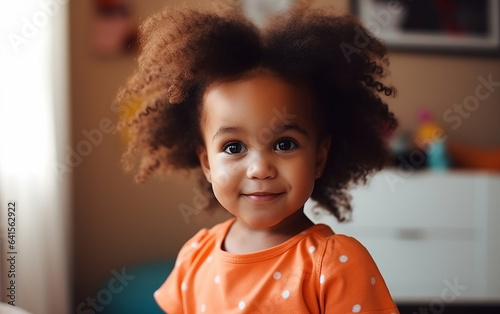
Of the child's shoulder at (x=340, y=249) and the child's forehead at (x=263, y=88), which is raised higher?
the child's forehead at (x=263, y=88)

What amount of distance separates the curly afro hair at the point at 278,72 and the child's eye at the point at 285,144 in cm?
7

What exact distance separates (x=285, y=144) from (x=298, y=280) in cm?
16

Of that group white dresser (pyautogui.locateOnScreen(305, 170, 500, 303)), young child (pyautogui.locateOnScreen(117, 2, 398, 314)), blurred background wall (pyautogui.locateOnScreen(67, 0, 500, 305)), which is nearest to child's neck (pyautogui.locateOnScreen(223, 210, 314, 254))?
young child (pyautogui.locateOnScreen(117, 2, 398, 314))

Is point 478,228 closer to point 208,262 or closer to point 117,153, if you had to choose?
point 117,153

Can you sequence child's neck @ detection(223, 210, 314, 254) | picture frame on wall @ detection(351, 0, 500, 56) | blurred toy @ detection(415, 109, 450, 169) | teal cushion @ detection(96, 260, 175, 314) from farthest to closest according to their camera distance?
picture frame on wall @ detection(351, 0, 500, 56) → blurred toy @ detection(415, 109, 450, 169) → teal cushion @ detection(96, 260, 175, 314) → child's neck @ detection(223, 210, 314, 254)

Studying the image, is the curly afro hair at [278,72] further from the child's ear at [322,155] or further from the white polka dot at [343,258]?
the white polka dot at [343,258]

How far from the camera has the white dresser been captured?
2.18m

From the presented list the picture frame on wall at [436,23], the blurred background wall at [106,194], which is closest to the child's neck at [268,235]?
the blurred background wall at [106,194]

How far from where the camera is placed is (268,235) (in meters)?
0.78

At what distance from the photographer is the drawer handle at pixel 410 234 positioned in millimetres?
2191

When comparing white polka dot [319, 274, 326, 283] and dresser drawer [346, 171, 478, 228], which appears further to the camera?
dresser drawer [346, 171, 478, 228]

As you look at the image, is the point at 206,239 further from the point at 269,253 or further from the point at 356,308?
the point at 356,308

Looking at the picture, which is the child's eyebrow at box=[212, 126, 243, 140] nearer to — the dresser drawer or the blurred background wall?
the dresser drawer

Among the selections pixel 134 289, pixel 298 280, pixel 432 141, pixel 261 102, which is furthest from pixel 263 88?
pixel 432 141
